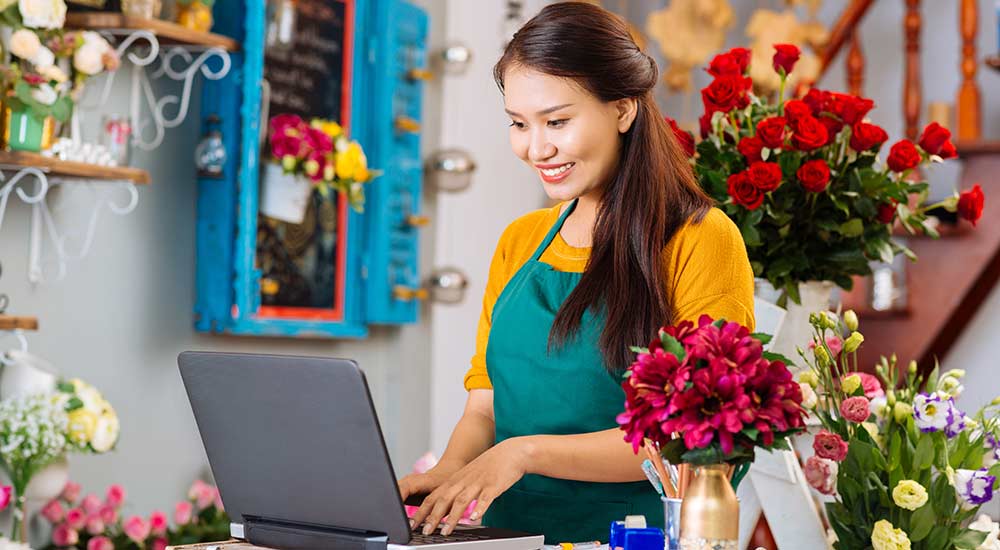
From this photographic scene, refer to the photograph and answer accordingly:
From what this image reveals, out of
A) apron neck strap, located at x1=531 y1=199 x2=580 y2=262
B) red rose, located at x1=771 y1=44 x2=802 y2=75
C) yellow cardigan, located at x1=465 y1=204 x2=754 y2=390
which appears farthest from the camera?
red rose, located at x1=771 y1=44 x2=802 y2=75

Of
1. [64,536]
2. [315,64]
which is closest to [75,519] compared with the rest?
[64,536]

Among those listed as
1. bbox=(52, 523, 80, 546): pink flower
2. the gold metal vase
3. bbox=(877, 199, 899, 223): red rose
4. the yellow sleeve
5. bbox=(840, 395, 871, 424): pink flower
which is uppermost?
bbox=(877, 199, 899, 223): red rose

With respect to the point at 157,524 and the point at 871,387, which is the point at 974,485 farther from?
the point at 157,524

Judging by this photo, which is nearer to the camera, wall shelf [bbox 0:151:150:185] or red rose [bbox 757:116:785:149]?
red rose [bbox 757:116:785:149]

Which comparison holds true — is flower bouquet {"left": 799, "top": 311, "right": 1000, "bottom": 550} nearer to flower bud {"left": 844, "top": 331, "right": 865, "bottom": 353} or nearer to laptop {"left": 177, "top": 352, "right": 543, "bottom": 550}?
flower bud {"left": 844, "top": 331, "right": 865, "bottom": 353}

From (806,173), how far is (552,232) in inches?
21.4

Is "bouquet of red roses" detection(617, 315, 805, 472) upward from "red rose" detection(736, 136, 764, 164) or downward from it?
downward

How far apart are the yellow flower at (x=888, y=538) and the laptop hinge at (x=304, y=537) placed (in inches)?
32.2

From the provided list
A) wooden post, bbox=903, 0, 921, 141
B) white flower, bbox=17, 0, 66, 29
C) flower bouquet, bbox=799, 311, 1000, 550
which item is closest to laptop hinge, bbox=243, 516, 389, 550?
flower bouquet, bbox=799, 311, 1000, 550

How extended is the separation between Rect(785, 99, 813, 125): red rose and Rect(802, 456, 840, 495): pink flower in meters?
0.63

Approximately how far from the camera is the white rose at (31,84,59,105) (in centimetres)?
295

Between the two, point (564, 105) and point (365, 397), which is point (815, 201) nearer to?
point (564, 105)

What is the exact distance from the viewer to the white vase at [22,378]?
3.04 metres

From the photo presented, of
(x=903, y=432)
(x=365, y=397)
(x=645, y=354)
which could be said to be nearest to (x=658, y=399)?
(x=645, y=354)
